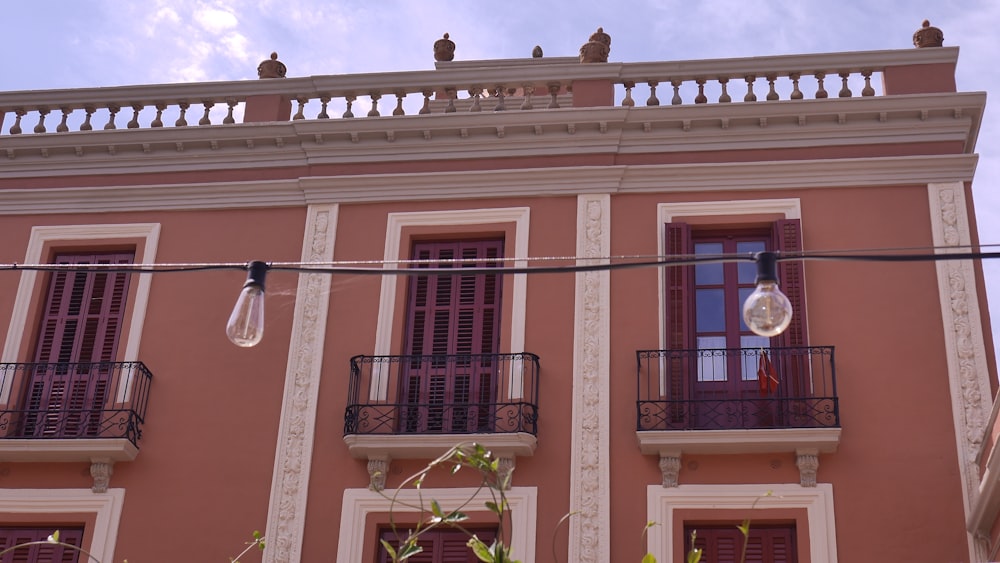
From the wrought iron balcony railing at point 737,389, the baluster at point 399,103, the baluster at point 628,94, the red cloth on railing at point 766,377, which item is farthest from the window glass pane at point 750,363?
the baluster at point 399,103

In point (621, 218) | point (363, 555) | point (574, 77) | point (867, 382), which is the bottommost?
point (363, 555)

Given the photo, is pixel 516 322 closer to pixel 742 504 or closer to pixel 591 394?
pixel 591 394

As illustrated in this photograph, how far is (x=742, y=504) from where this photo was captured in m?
12.8

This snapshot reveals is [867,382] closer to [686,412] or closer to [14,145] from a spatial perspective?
[686,412]

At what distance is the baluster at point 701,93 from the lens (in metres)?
15.1

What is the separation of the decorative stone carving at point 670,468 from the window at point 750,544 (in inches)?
19.5

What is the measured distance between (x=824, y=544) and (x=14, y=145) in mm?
10018

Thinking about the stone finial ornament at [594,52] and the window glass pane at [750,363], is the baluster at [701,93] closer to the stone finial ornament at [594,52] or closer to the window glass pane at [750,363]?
the stone finial ornament at [594,52]

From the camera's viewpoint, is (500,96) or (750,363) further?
(500,96)

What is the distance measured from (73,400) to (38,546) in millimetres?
1624

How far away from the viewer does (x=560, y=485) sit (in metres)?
13.2

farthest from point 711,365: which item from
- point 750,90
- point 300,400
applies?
point 300,400

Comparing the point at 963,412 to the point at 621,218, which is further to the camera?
the point at 621,218

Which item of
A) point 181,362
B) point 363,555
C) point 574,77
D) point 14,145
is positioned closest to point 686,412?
point 363,555
